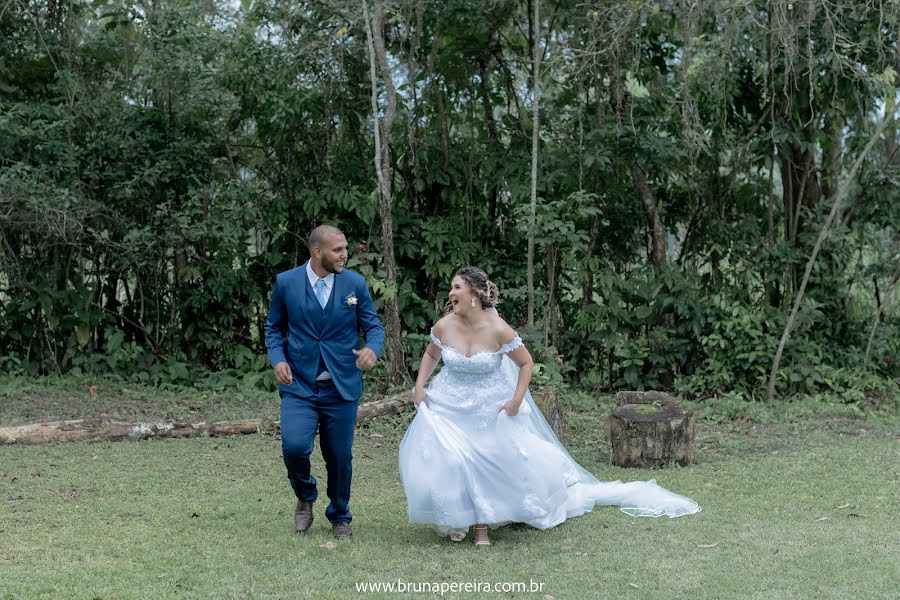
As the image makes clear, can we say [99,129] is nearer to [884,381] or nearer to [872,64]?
[872,64]

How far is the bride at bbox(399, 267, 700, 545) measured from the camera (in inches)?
210

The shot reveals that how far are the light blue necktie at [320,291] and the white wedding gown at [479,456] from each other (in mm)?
749

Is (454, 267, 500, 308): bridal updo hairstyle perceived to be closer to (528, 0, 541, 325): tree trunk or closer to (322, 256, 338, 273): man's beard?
(322, 256, 338, 273): man's beard

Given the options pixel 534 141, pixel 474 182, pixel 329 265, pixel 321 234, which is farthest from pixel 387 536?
pixel 474 182

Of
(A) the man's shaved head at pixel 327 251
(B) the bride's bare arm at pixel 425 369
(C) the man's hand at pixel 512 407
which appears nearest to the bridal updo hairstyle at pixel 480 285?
(B) the bride's bare arm at pixel 425 369

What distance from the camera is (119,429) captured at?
830 cm

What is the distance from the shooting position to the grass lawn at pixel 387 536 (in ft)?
15.2

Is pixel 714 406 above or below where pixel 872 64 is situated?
below

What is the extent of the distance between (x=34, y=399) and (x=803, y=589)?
25.4ft

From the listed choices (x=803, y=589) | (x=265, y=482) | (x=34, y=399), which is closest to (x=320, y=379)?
(x=265, y=482)

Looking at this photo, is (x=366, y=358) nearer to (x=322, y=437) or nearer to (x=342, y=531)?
(x=322, y=437)

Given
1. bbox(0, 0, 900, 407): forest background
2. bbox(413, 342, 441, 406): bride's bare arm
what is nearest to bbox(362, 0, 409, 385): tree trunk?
bbox(0, 0, 900, 407): forest background

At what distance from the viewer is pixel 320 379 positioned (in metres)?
5.25

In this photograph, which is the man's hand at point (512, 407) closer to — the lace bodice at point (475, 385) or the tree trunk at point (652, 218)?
the lace bodice at point (475, 385)
